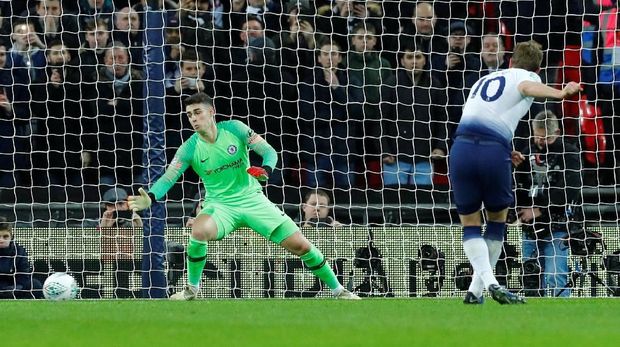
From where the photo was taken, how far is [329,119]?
1545 centimetres

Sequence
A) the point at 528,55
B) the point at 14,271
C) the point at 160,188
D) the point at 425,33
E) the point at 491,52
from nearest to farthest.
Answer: the point at 528,55
the point at 160,188
the point at 14,271
the point at 491,52
the point at 425,33

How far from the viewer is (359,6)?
51.9 ft

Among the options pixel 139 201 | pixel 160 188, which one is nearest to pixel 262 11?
pixel 160 188

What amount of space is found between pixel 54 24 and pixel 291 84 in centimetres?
273

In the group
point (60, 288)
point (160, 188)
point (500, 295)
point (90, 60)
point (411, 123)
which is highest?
point (90, 60)

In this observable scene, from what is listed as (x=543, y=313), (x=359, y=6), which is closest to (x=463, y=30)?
(x=359, y=6)

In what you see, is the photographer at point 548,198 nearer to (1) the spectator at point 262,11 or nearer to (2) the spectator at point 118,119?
(1) the spectator at point 262,11

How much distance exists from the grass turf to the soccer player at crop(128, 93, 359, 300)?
849 millimetres

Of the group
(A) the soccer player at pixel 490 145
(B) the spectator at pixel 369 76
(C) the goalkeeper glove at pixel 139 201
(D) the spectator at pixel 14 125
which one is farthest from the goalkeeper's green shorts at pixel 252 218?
(D) the spectator at pixel 14 125

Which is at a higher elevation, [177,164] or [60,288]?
[177,164]

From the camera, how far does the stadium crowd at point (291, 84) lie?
15281mm

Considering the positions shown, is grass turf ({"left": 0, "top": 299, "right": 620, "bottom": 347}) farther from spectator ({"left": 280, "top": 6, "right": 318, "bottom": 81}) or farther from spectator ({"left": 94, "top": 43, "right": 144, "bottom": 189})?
spectator ({"left": 280, "top": 6, "right": 318, "bottom": 81})

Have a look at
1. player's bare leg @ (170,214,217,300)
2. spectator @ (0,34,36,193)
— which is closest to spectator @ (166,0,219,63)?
spectator @ (0,34,36,193)

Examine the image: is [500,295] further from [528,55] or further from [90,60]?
[90,60]
